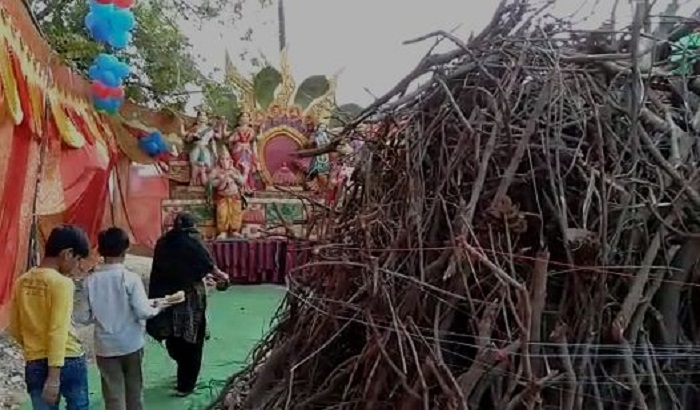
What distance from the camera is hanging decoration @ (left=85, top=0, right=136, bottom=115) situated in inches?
335

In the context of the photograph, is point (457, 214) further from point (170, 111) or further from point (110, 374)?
point (170, 111)

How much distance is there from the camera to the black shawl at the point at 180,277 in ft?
18.4

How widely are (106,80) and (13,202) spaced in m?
3.53

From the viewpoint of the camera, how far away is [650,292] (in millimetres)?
2131

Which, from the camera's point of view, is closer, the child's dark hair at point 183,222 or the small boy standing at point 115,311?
the small boy standing at point 115,311

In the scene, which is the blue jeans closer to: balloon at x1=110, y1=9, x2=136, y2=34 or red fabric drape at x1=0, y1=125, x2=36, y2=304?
red fabric drape at x1=0, y1=125, x2=36, y2=304

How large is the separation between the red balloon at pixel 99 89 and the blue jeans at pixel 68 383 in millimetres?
7007

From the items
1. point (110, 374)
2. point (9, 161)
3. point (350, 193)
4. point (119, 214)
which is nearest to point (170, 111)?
point (119, 214)

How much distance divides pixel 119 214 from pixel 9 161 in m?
7.02

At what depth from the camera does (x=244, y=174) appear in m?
14.2

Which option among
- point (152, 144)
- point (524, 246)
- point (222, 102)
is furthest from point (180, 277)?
point (222, 102)

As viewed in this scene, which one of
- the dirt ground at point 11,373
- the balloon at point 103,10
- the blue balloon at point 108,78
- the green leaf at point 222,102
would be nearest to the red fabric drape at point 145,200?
the green leaf at point 222,102

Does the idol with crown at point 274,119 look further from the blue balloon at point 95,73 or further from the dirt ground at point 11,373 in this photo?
the dirt ground at point 11,373

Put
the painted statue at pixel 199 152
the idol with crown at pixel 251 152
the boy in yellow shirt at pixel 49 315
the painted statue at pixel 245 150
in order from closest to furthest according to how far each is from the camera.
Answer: the boy in yellow shirt at pixel 49 315 → the idol with crown at pixel 251 152 → the painted statue at pixel 199 152 → the painted statue at pixel 245 150
